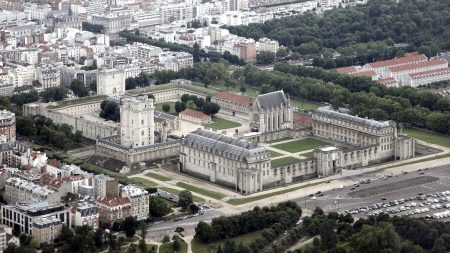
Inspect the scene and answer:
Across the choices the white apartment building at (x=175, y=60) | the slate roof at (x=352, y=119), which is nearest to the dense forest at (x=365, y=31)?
the white apartment building at (x=175, y=60)

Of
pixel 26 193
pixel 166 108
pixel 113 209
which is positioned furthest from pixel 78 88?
pixel 113 209

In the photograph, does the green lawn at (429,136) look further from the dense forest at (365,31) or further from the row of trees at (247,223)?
the dense forest at (365,31)

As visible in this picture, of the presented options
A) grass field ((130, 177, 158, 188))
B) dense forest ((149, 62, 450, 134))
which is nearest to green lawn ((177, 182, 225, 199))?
grass field ((130, 177, 158, 188))

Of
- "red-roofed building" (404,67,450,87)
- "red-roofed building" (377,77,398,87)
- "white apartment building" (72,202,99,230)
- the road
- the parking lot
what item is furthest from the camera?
"red-roofed building" (404,67,450,87)

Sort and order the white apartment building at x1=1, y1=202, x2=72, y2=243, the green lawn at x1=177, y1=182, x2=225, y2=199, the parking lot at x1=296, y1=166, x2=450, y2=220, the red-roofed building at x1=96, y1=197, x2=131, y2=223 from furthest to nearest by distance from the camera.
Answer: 1. the green lawn at x1=177, y1=182, x2=225, y2=199
2. the parking lot at x1=296, y1=166, x2=450, y2=220
3. the red-roofed building at x1=96, y1=197, x2=131, y2=223
4. the white apartment building at x1=1, y1=202, x2=72, y2=243

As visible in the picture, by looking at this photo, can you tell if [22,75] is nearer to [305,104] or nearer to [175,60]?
[175,60]

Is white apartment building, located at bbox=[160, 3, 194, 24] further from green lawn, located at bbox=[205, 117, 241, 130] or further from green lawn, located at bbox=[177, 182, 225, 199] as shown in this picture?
green lawn, located at bbox=[177, 182, 225, 199]
